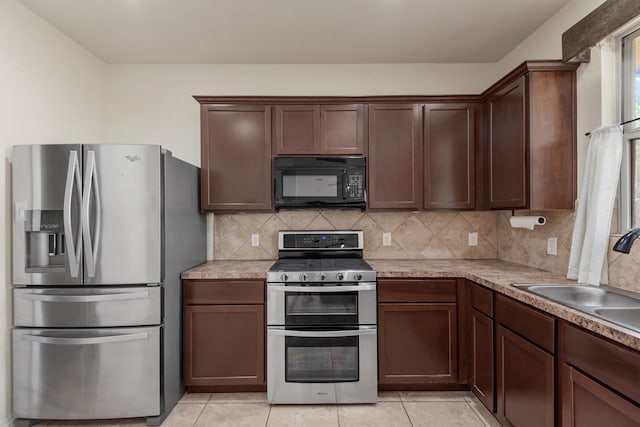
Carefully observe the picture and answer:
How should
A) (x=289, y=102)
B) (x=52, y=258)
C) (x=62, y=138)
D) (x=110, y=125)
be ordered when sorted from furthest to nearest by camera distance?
1. (x=110, y=125)
2. (x=289, y=102)
3. (x=62, y=138)
4. (x=52, y=258)

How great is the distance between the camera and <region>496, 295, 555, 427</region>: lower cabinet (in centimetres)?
161

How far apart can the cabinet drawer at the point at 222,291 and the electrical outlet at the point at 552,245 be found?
2037 mm

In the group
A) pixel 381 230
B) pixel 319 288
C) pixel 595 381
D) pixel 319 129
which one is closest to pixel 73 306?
pixel 319 288

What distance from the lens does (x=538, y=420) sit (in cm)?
168

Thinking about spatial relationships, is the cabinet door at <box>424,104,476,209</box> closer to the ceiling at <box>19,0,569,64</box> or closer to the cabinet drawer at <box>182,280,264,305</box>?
the ceiling at <box>19,0,569,64</box>

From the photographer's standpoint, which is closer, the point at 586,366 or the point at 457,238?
the point at 586,366

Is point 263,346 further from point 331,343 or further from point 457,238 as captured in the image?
point 457,238

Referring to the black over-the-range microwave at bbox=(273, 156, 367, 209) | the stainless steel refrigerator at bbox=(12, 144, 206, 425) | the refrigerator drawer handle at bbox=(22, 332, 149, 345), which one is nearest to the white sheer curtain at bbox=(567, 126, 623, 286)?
the black over-the-range microwave at bbox=(273, 156, 367, 209)

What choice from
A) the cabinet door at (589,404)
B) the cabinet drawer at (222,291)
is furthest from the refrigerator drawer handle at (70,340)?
the cabinet door at (589,404)

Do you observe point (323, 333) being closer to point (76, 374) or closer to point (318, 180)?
point (318, 180)

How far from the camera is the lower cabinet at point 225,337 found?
249cm

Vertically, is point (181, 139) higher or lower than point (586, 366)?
higher

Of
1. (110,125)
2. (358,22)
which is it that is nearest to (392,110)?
(358,22)

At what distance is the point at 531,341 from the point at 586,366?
35 cm
